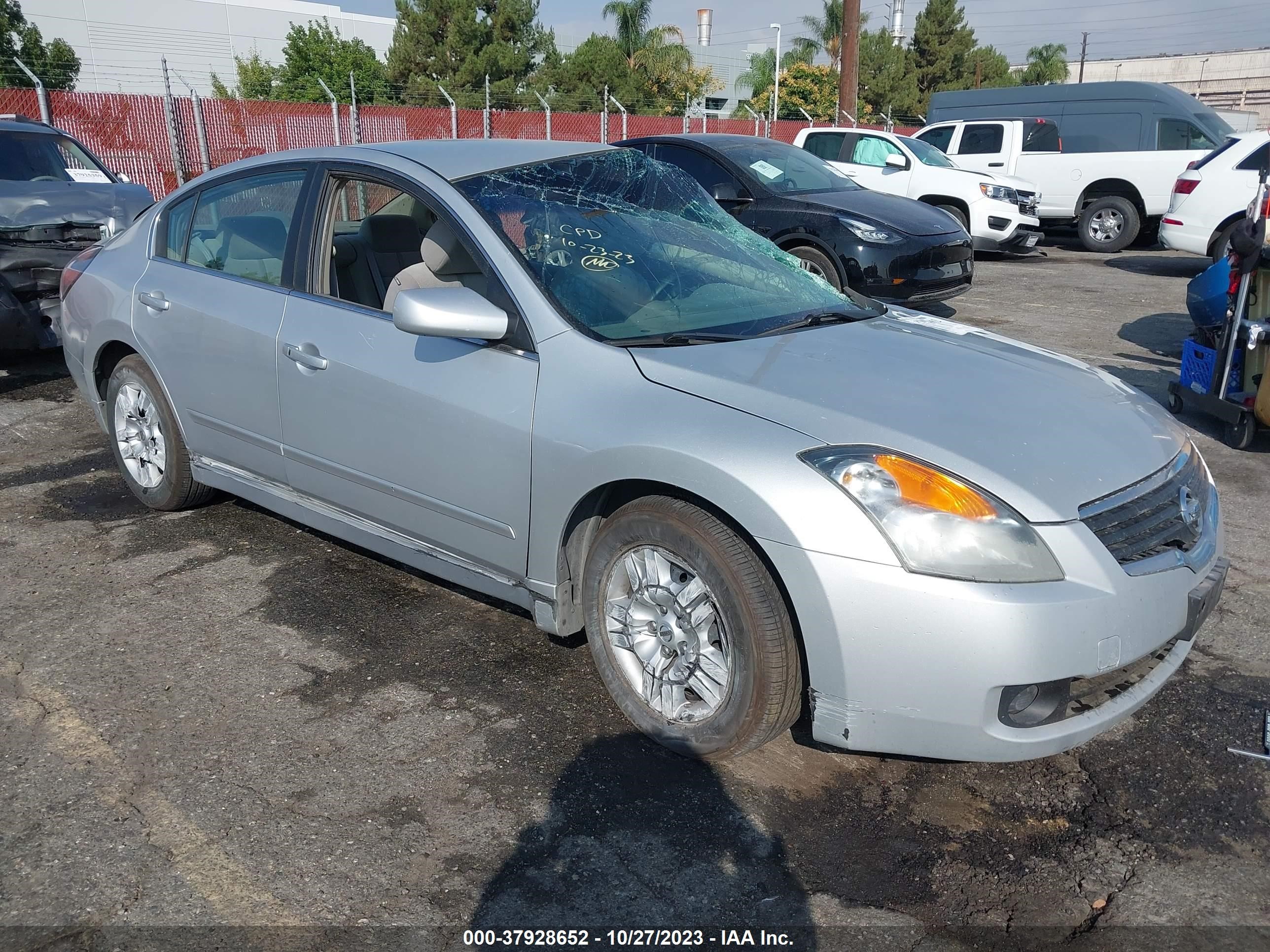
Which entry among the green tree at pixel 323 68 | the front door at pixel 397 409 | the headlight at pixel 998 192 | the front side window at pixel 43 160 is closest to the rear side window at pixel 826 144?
the headlight at pixel 998 192

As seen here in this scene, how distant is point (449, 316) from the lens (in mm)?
3021

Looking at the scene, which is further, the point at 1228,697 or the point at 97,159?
the point at 97,159

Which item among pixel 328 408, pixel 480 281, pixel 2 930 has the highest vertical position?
pixel 480 281

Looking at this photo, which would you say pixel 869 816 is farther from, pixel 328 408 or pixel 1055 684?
pixel 328 408

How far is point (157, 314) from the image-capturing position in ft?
14.0

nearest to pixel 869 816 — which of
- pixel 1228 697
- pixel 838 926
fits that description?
pixel 838 926

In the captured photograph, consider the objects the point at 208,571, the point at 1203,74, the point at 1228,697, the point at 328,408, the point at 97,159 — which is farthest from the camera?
the point at 1203,74

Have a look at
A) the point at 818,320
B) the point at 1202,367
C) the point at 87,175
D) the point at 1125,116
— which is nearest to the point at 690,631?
the point at 818,320

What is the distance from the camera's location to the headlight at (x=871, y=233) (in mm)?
8438

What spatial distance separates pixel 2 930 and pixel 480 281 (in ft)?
7.01

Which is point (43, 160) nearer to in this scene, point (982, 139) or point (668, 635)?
point (668, 635)

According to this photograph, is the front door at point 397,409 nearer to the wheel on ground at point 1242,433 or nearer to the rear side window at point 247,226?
the rear side window at point 247,226

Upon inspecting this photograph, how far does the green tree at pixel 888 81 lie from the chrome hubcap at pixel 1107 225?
37.3 m

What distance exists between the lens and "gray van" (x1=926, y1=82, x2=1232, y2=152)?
1489 centimetres
